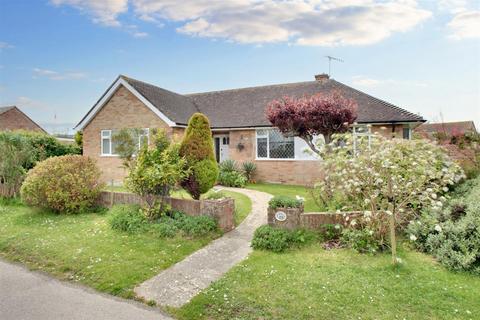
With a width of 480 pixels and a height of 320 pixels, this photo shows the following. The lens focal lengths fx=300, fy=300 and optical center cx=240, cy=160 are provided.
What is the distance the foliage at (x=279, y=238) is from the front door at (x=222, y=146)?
11970 mm

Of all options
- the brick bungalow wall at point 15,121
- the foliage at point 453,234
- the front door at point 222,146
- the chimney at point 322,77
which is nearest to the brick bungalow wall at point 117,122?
the front door at point 222,146

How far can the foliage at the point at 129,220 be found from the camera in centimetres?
713

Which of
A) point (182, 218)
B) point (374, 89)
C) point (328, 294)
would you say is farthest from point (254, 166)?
point (328, 294)

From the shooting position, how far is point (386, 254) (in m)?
5.85

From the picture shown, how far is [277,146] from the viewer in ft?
53.2

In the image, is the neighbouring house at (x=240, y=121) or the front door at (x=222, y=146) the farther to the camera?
the front door at (x=222, y=146)

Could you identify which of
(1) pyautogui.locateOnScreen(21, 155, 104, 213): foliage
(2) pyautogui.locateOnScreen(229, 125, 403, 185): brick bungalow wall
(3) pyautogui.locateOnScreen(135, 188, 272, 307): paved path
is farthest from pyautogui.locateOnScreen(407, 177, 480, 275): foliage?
(1) pyautogui.locateOnScreen(21, 155, 104, 213): foliage

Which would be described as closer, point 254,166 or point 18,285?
point 18,285

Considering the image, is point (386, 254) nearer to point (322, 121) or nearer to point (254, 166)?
point (322, 121)

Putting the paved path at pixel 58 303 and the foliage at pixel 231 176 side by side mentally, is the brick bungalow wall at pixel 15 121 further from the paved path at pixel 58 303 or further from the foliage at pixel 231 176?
the paved path at pixel 58 303

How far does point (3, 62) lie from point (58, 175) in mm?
3289

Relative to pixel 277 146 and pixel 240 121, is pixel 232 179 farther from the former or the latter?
pixel 240 121

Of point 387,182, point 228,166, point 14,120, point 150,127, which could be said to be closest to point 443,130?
point 387,182

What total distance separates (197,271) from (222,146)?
1366cm
